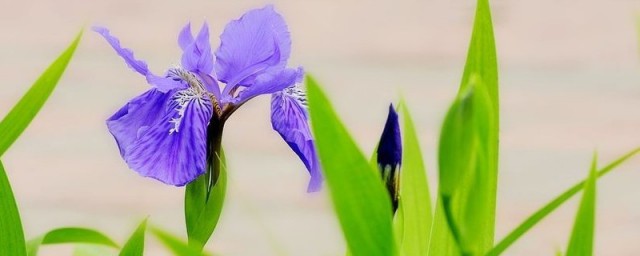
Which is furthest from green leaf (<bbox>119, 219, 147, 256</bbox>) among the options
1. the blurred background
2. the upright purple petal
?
the blurred background

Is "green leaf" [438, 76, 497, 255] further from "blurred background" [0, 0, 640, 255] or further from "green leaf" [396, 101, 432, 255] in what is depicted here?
"blurred background" [0, 0, 640, 255]

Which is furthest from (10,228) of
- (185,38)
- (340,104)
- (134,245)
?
(340,104)

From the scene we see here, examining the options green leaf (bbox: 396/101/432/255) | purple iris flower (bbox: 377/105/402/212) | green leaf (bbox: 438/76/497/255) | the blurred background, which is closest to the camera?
green leaf (bbox: 438/76/497/255)

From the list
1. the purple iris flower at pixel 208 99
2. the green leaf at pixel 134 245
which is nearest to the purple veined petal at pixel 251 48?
the purple iris flower at pixel 208 99

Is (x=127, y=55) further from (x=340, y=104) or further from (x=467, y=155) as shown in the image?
(x=340, y=104)

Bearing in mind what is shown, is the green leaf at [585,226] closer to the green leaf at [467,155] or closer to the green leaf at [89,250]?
the green leaf at [467,155]

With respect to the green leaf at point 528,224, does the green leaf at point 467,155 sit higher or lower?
higher

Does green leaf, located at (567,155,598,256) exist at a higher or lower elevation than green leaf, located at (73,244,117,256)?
higher
